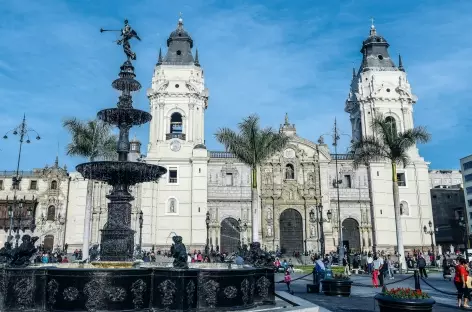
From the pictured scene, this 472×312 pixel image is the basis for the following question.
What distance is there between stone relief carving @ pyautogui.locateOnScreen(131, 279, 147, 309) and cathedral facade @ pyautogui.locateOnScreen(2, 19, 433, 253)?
1290 inches

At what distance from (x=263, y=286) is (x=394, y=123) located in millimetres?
36344

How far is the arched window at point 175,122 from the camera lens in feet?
149

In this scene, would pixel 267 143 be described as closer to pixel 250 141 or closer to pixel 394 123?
pixel 250 141

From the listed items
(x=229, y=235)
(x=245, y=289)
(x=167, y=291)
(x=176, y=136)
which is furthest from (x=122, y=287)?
(x=176, y=136)

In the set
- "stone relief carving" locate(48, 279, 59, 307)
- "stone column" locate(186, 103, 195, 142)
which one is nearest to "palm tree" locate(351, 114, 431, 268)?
"stone column" locate(186, 103, 195, 142)

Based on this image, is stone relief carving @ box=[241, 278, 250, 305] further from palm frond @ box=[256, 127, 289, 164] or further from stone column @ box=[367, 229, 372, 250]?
stone column @ box=[367, 229, 372, 250]

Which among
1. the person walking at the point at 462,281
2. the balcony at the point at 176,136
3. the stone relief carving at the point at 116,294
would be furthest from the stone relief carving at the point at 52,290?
the balcony at the point at 176,136

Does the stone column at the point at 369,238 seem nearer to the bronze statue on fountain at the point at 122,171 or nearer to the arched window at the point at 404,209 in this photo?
the arched window at the point at 404,209

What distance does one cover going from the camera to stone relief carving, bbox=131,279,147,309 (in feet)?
29.6

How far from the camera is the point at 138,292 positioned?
905 cm

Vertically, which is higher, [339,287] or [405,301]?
[405,301]

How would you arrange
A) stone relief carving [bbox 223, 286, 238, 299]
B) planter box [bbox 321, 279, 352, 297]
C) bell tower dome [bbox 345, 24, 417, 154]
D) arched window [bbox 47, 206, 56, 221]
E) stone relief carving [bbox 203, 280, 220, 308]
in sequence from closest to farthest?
stone relief carving [bbox 203, 280, 220, 308], stone relief carving [bbox 223, 286, 238, 299], planter box [bbox 321, 279, 352, 297], arched window [bbox 47, 206, 56, 221], bell tower dome [bbox 345, 24, 417, 154]

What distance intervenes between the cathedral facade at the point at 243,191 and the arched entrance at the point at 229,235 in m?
0.10

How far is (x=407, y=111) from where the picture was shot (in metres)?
47.7
